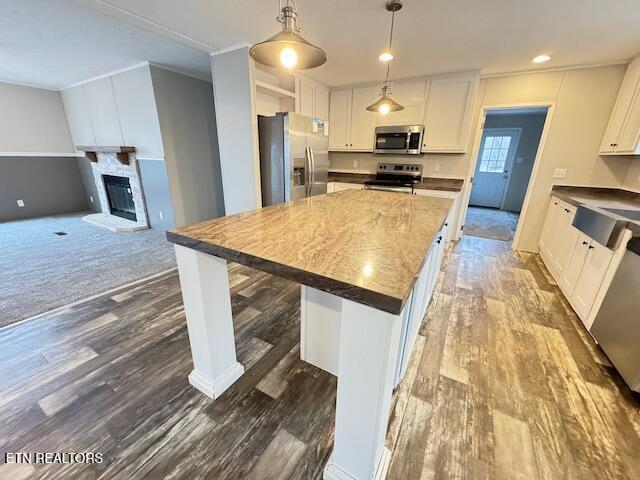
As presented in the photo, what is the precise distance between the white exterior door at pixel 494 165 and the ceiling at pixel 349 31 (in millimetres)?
3747

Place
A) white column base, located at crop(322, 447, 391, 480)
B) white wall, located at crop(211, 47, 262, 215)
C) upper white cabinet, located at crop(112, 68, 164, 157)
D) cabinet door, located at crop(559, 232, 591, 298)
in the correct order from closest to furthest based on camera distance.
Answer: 1. white column base, located at crop(322, 447, 391, 480)
2. cabinet door, located at crop(559, 232, 591, 298)
3. white wall, located at crop(211, 47, 262, 215)
4. upper white cabinet, located at crop(112, 68, 164, 157)

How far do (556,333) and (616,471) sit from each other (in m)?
1.10

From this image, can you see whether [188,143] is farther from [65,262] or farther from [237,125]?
[65,262]

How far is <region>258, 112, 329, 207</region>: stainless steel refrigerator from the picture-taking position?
313 cm

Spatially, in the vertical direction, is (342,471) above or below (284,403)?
above

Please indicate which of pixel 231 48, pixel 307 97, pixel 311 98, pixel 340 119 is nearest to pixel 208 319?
pixel 231 48

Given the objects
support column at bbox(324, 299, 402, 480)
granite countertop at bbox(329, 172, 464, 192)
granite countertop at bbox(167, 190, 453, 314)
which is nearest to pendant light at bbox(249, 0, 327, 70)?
granite countertop at bbox(167, 190, 453, 314)

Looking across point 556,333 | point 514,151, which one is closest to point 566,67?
point 556,333

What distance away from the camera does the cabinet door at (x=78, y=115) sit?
459cm

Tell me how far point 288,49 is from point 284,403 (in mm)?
1875

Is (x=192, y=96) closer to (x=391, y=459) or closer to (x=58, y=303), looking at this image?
(x=58, y=303)

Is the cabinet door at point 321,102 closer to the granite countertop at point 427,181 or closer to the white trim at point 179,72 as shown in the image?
the granite countertop at point 427,181

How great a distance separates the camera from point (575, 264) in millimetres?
2361

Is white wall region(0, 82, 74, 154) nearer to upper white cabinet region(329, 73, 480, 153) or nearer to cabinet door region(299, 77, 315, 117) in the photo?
cabinet door region(299, 77, 315, 117)
